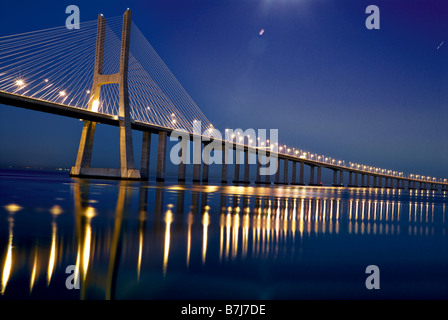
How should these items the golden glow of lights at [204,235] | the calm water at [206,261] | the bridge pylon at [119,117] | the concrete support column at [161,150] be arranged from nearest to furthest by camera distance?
the calm water at [206,261], the golden glow of lights at [204,235], the bridge pylon at [119,117], the concrete support column at [161,150]

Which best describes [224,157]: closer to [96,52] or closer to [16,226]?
[96,52]

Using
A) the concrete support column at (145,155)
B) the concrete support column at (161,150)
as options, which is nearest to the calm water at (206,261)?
the concrete support column at (145,155)

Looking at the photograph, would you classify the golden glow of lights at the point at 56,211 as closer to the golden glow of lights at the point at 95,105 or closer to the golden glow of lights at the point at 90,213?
the golden glow of lights at the point at 90,213

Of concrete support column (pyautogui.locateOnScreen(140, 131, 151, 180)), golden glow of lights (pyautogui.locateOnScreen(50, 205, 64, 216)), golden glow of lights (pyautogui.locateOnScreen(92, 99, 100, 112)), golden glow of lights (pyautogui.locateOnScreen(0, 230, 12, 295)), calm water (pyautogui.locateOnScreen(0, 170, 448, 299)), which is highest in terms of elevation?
golden glow of lights (pyautogui.locateOnScreen(92, 99, 100, 112))

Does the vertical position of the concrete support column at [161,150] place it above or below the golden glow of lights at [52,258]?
above

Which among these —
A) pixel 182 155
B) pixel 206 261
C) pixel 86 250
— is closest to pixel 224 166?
pixel 182 155

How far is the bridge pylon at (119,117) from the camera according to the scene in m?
45.4

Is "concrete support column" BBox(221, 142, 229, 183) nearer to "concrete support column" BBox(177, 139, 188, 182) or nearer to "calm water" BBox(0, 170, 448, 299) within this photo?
"concrete support column" BBox(177, 139, 188, 182)

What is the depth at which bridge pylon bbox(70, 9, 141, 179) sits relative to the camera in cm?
4544

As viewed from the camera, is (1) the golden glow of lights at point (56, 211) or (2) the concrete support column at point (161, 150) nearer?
(1) the golden glow of lights at point (56, 211)

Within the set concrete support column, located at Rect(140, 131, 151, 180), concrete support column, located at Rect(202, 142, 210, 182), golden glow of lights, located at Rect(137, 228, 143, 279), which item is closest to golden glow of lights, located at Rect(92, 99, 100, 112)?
concrete support column, located at Rect(140, 131, 151, 180)

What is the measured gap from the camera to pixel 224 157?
7956cm

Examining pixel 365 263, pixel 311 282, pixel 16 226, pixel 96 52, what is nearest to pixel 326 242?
pixel 365 263
